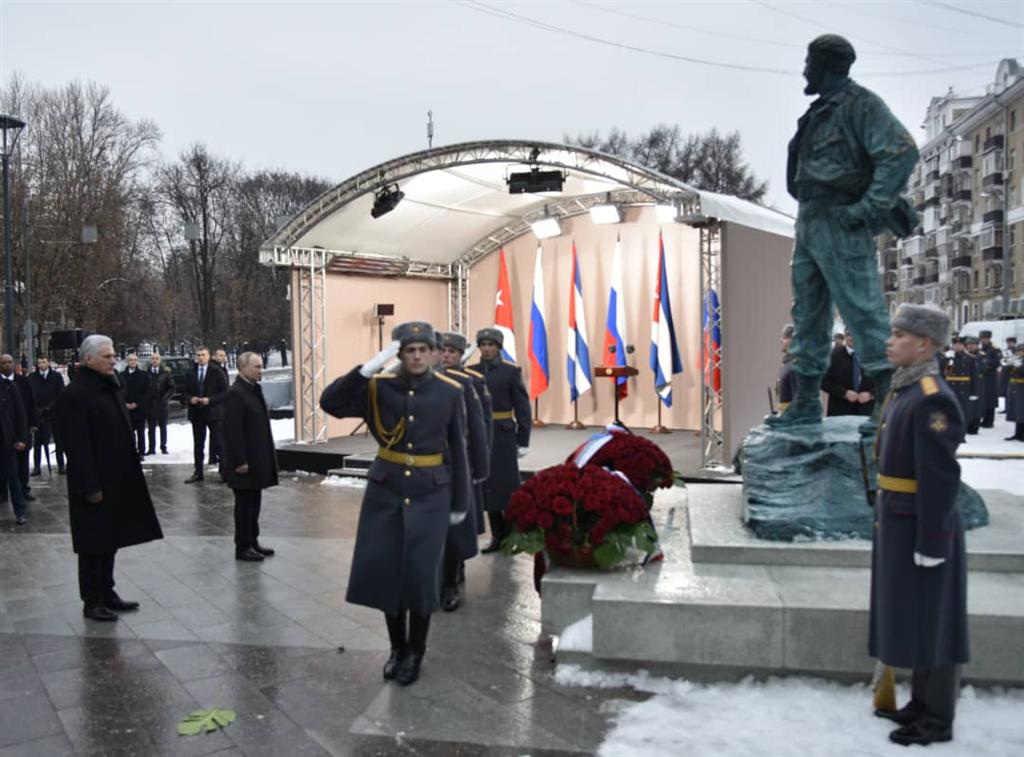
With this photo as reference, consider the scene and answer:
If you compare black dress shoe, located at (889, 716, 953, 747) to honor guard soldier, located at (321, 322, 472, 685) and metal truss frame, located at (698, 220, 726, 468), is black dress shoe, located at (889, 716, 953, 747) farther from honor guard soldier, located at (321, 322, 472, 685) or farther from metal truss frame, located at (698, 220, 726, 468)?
metal truss frame, located at (698, 220, 726, 468)

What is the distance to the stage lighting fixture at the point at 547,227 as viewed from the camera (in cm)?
1424

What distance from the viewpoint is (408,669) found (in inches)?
165

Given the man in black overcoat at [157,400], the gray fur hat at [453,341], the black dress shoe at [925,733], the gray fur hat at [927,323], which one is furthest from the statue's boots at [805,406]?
the man in black overcoat at [157,400]

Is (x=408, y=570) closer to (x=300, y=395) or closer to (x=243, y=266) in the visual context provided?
(x=300, y=395)

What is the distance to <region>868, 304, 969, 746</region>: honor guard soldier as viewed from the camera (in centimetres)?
317

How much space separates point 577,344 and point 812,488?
9434 millimetres

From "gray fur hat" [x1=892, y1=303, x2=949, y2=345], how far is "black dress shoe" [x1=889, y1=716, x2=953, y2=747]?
148cm

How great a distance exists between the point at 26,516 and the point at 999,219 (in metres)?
55.7

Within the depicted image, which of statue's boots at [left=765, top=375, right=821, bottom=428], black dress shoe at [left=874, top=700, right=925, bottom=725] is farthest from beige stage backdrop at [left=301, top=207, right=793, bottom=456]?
black dress shoe at [left=874, top=700, right=925, bottom=725]

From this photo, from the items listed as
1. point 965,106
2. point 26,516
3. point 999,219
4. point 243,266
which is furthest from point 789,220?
point 965,106

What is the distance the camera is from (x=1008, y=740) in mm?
3408

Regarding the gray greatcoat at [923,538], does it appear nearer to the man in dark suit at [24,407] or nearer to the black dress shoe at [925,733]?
the black dress shoe at [925,733]

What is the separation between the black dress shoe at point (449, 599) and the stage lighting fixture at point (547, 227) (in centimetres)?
948

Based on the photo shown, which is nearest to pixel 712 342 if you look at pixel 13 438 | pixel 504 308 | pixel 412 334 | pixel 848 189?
pixel 848 189
